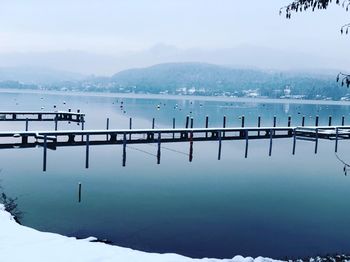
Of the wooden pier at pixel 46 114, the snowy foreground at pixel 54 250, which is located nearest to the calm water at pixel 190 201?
the snowy foreground at pixel 54 250

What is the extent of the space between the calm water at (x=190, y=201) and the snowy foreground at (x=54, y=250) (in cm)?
653

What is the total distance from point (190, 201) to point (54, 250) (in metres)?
14.8

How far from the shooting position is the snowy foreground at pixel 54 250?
29.3 ft

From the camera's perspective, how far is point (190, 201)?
23.8m

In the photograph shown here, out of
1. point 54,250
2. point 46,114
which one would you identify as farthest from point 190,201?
point 46,114

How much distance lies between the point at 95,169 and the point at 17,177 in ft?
18.3

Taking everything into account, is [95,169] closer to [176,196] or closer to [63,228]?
[176,196]

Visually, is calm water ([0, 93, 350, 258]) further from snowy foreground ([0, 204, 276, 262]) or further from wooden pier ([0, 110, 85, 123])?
wooden pier ([0, 110, 85, 123])

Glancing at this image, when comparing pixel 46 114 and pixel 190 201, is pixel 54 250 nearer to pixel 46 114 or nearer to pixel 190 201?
pixel 190 201

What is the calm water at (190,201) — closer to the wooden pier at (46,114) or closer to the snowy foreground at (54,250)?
the snowy foreground at (54,250)

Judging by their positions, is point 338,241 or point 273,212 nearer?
point 338,241

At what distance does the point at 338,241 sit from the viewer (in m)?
18.1

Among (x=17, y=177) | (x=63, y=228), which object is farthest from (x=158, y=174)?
(x=63, y=228)

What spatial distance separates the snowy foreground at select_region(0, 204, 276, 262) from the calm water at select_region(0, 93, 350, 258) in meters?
6.53
